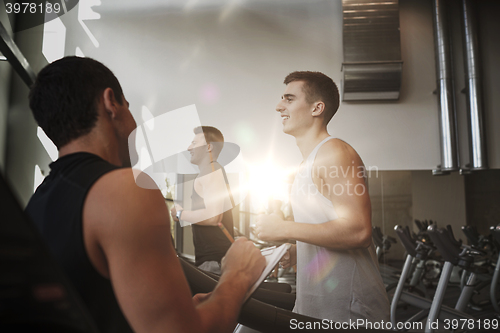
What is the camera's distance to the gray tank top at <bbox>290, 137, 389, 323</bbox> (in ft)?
4.00

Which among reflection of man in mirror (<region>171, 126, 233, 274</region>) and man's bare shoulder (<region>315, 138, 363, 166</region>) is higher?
man's bare shoulder (<region>315, 138, 363, 166</region>)

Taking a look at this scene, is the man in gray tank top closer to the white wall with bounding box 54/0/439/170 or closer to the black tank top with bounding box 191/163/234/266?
the black tank top with bounding box 191/163/234/266

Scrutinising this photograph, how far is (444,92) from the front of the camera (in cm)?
501

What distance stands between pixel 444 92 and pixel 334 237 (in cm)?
475

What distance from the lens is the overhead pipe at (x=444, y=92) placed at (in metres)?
4.85

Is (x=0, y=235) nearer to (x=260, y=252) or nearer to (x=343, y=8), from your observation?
(x=260, y=252)

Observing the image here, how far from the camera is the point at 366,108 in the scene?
5.18 m

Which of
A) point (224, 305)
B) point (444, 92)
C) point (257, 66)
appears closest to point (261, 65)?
point (257, 66)

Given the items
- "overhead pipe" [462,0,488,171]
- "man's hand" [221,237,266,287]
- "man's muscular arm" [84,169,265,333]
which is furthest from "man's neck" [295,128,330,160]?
"overhead pipe" [462,0,488,171]

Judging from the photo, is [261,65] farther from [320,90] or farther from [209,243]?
[320,90]

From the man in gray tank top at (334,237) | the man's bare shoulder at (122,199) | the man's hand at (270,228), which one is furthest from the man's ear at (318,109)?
the man's bare shoulder at (122,199)

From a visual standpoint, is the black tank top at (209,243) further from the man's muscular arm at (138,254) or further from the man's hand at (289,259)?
the man's muscular arm at (138,254)

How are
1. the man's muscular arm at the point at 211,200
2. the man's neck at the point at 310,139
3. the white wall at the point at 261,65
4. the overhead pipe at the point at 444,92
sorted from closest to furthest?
the man's neck at the point at 310,139, the man's muscular arm at the point at 211,200, the overhead pipe at the point at 444,92, the white wall at the point at 261,65

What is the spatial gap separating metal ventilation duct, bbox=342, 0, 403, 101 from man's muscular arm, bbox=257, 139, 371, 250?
13.2ft
